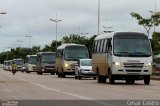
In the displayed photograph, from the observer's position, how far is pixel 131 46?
112ft

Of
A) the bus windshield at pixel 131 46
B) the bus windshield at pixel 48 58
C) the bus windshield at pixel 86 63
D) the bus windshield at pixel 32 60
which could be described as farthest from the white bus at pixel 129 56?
the bus windshield at pixel 32 60

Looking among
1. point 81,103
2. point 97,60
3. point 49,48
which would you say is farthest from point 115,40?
point 49,48

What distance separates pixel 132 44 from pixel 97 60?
16.8ft

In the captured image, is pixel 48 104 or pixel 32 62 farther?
pixel 32 62

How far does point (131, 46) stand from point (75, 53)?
18.9 meters

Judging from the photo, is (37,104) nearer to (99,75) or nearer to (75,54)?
(99,75)

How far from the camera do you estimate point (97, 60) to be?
38.8 m

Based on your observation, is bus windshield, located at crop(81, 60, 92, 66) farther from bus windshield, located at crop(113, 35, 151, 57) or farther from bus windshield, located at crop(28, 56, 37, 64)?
bus windshield, located at crop(28, 56, 37, 64)

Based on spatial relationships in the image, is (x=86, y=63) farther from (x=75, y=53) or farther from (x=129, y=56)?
(x=129, y=56)

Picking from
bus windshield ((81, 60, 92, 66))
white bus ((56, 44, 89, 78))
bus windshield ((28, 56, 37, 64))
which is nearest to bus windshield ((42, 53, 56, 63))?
white bus ((56, 44, 89, 78))

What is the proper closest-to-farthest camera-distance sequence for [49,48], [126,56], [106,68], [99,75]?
[126,56] < [106,68] < [99,75] < [49,48]

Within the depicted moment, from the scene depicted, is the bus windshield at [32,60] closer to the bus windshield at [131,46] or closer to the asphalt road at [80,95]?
the bus windshield at [131,46]

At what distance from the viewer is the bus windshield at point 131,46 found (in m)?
33.8

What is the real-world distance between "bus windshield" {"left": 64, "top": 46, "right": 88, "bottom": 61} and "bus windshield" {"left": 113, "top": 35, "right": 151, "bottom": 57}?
1834 cm
